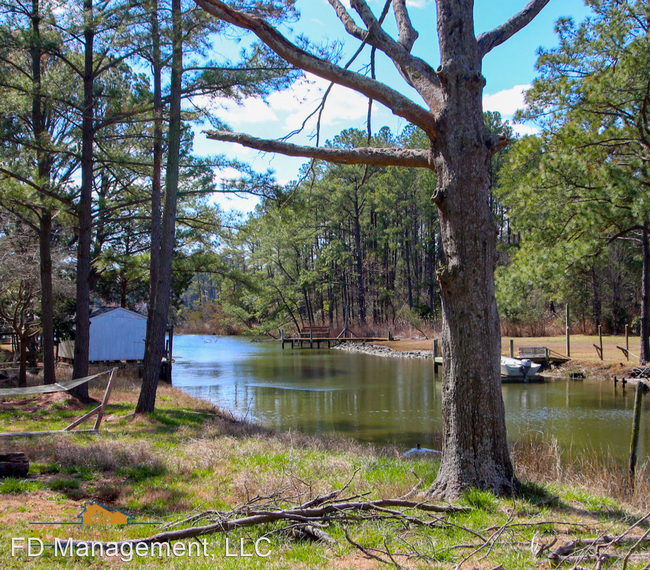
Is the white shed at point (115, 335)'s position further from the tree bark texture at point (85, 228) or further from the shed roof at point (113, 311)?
the tree bark texture at point (85, 228)

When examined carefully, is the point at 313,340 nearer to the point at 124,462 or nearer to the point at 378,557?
the point at 124,462

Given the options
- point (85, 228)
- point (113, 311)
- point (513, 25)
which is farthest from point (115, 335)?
point (513, 25)

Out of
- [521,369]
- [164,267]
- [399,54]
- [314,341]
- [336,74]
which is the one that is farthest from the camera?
[314,341]

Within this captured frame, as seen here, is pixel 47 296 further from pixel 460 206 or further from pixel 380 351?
pixel 380 351

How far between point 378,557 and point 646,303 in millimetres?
19250

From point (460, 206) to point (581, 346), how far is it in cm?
2493

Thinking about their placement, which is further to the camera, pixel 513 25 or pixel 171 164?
pixel 171 164

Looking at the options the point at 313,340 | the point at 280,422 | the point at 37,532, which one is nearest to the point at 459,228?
the point at 37,532

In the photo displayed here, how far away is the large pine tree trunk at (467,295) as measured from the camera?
4254 millimetres

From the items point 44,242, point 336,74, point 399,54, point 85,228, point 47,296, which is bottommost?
point 47,296

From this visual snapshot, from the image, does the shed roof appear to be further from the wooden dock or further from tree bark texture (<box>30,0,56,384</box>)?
the wooden dock

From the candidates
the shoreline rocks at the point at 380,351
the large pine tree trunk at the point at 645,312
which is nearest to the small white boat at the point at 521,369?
the large pine tree trunk at the point at 645,312

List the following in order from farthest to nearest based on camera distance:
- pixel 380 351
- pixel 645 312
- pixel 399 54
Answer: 1. pixel 380 351
2. pixel 645 312
3. pixel 399 54

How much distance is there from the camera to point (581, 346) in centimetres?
2603
